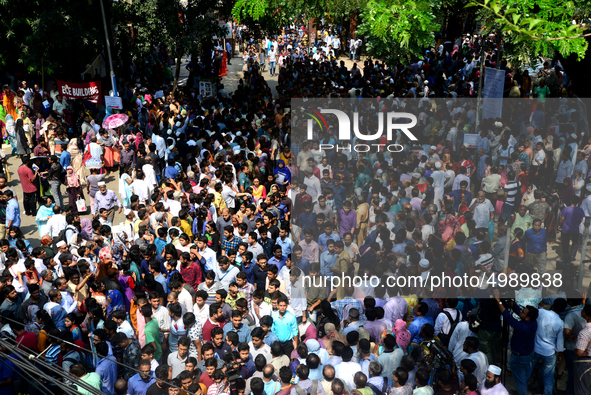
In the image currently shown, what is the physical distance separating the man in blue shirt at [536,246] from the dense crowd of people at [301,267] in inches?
1.1

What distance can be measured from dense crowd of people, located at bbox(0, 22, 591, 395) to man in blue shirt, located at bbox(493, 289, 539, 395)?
0.09 feet

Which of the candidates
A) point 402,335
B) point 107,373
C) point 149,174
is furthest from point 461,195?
point 107,373

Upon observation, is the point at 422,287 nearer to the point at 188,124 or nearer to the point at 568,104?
the point at 188,124

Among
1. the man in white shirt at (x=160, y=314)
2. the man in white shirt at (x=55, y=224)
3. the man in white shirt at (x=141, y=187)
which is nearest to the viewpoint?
the man in white shirt at (x=160, y=314)

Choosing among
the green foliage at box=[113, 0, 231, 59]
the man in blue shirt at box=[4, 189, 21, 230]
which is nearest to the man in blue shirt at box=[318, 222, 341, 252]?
the man in blue shirt at box=[4, 189, 21, 230]

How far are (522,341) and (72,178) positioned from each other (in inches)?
368

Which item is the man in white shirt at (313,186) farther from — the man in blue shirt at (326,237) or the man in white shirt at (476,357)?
the man in white shirt at (476,357)

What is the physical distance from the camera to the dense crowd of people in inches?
240

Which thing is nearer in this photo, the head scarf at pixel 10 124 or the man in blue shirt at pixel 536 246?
the man in blue shirt at pixel 536 246

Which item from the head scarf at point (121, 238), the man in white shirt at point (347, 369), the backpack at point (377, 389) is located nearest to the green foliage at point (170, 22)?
the head scarf at point (121, 238)

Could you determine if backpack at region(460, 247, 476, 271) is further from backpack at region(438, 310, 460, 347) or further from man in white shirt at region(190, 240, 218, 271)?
man in white shirt at region(190, 240, 218, 271)

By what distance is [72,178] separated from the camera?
38.8ft

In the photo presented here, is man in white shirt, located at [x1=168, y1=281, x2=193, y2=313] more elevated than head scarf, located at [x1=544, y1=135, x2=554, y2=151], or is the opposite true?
head scarf, located at [x1=544, y1=135, x2=554, y2=151]

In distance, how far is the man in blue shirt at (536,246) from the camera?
857 centimetres
